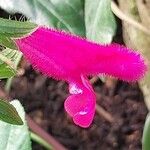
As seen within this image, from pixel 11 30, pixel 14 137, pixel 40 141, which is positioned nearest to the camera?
pixel 11 30

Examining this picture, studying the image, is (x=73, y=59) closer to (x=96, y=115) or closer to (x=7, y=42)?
(x=7, y=42)

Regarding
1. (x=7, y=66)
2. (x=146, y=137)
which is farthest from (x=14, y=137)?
(x=7, y=66)

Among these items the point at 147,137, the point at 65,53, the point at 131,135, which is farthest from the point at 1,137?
the point at 131,135

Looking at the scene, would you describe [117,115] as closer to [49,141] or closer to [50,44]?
[49,141]

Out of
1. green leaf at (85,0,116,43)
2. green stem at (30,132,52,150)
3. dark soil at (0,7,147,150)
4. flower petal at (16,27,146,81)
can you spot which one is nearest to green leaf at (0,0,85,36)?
green leaf at (85,0,116,43)

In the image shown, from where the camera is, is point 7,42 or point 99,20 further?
point 99,20

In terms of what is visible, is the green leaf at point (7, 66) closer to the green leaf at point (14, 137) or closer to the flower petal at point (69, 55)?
the flower petal at point (69, 55)

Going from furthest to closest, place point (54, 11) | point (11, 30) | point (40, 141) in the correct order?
point (40, 141) < point (54, 11) < point (11, 30)

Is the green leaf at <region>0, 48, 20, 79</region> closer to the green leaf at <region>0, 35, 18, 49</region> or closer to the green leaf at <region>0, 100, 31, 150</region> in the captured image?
the green leaf at <region>0, 35, 18, 49</region>
